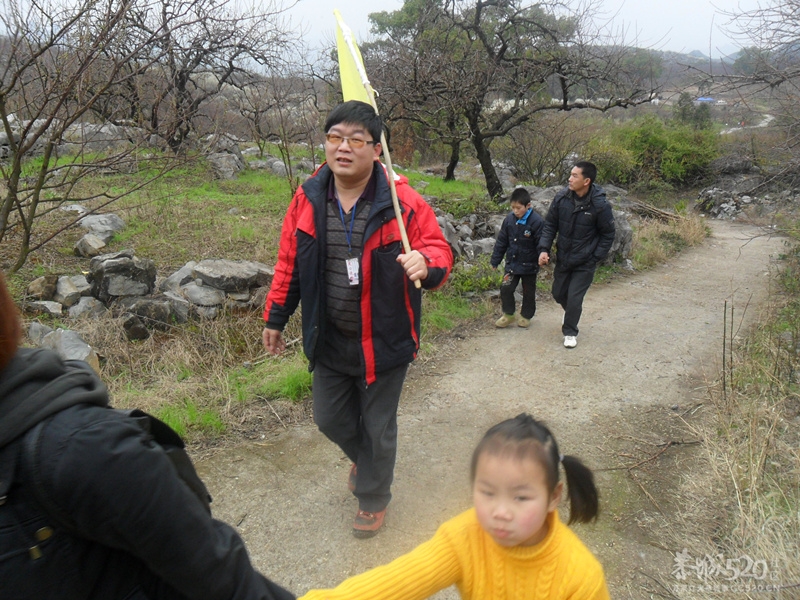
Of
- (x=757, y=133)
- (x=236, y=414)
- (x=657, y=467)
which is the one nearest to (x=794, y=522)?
(x=657, y=467)

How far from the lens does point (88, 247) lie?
7.58 metres

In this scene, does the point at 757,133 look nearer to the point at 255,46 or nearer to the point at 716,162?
the point at 716,162

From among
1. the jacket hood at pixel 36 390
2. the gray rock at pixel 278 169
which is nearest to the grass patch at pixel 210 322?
the gray rock at pixel 278 169

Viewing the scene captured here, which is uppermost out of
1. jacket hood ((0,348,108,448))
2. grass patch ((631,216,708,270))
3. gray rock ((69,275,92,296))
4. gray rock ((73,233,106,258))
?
jacket hood ((0,348,108,448))

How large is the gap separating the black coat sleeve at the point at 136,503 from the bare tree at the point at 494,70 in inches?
437

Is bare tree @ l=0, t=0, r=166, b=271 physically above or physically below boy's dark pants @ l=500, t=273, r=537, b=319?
above

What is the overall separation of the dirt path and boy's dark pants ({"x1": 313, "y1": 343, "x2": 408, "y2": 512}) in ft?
1.01

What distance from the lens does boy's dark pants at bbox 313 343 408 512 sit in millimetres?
2830

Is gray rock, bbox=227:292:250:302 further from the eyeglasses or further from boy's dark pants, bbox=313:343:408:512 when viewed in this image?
the eyeglasses

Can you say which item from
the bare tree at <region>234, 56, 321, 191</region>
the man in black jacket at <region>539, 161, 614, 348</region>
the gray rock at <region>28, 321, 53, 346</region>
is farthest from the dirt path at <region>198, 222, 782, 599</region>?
the bare tree at <region>234, 56, 321, 191</region>

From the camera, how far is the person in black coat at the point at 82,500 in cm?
97

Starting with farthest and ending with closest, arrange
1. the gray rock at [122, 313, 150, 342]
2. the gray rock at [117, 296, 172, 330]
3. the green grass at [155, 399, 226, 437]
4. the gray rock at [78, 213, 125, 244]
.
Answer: the gray rock at [78, 213, 125, 244] < the gray rock at [117, 296, 172, 330] < the gray rock at [122, 313, 150, 342] < the green grass at [155, 399, 226, 437]

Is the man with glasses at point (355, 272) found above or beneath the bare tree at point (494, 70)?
beneath

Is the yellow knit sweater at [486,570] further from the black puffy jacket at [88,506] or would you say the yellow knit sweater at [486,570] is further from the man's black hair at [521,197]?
the man's black hair at [521,197]
